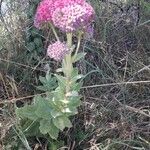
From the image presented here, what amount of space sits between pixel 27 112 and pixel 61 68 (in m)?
0.29

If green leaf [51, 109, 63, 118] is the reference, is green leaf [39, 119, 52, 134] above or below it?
below

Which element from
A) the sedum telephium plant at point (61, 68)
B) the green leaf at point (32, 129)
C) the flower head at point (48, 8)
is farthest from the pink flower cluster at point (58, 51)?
the green leaf at point (32, 129)

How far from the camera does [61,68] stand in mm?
1971

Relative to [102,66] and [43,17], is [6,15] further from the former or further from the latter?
[43,17]

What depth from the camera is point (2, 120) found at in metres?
2.21

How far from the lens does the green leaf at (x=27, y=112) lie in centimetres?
207

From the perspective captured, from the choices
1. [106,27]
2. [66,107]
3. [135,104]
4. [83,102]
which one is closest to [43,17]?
[66,107]

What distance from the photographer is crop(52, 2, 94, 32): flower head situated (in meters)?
1.71

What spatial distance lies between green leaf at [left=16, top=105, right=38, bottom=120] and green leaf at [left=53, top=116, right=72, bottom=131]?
0.12 meters

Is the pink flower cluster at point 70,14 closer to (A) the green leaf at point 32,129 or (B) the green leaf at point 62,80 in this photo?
(B) the green leaf at point 62,80

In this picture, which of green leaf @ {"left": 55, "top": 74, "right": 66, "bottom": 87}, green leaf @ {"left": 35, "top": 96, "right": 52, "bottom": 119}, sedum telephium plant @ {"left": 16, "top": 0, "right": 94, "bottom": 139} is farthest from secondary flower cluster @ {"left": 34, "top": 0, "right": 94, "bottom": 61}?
green leaf @ {"left": 35, "top": 96, "right": 52, "bottom": 119}

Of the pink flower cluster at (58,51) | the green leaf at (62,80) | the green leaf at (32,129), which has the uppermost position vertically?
the pink flower cluster at (58,51)

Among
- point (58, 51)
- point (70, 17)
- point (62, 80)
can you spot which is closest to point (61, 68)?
point (62, 80)

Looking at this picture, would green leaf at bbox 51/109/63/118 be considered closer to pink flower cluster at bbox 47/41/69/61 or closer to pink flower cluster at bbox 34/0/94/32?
pink flower cluster at bbox 47/41/69/61
